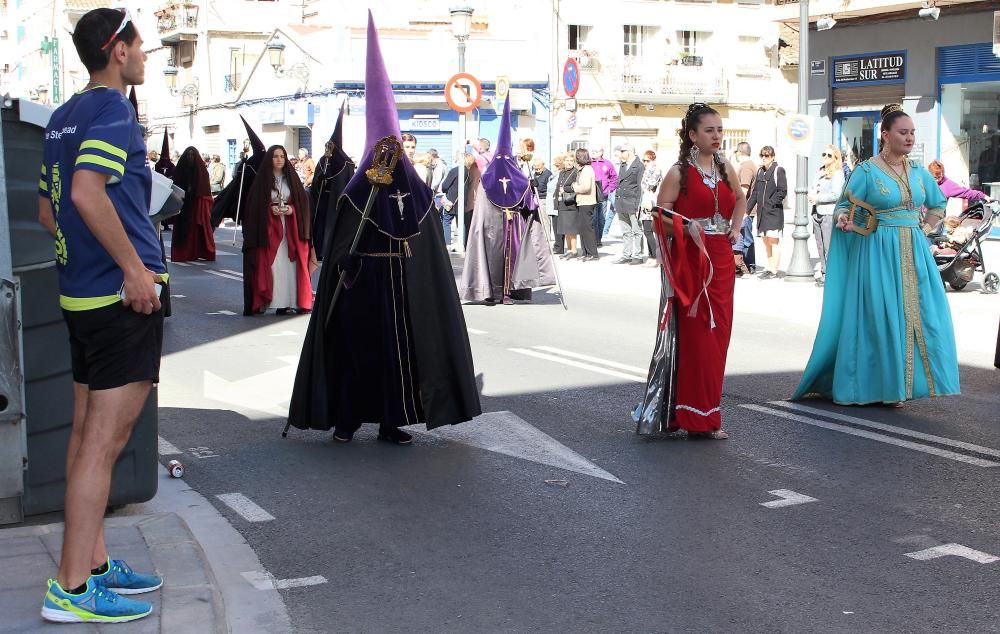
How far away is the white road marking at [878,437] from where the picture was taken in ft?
23.4

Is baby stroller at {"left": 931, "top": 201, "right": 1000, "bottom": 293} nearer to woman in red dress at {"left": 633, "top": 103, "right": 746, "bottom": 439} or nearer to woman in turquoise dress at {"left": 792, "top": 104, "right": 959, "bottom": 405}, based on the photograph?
woman in turquoise dress at {"left": 792, "top": 104, "right": 959, "bottom": 405}

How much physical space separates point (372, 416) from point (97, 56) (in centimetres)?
360

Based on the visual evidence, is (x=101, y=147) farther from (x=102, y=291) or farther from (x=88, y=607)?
(x=88, y=607)

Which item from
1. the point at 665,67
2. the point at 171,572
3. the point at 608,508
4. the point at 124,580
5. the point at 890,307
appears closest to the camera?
the point at 124,580

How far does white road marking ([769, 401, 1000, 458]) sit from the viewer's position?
7.42 meters

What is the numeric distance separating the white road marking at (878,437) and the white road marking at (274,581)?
12.1ft

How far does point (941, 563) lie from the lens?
5312 mm

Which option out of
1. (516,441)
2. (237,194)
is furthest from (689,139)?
(237,194)

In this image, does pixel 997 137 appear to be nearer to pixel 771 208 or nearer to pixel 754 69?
pixel 771 208

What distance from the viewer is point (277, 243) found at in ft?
46.7

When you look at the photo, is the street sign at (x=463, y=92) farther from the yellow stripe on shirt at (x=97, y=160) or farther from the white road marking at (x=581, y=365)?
the yellow stripe on shirt at (x=97, y=160)

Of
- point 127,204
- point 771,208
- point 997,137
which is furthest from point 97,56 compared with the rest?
point 997,137

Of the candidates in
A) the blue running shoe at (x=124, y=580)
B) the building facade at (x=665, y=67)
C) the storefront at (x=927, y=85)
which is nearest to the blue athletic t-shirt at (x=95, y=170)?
the blue running shoe at (x=124, y=580)

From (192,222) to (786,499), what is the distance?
17137 millimetres
